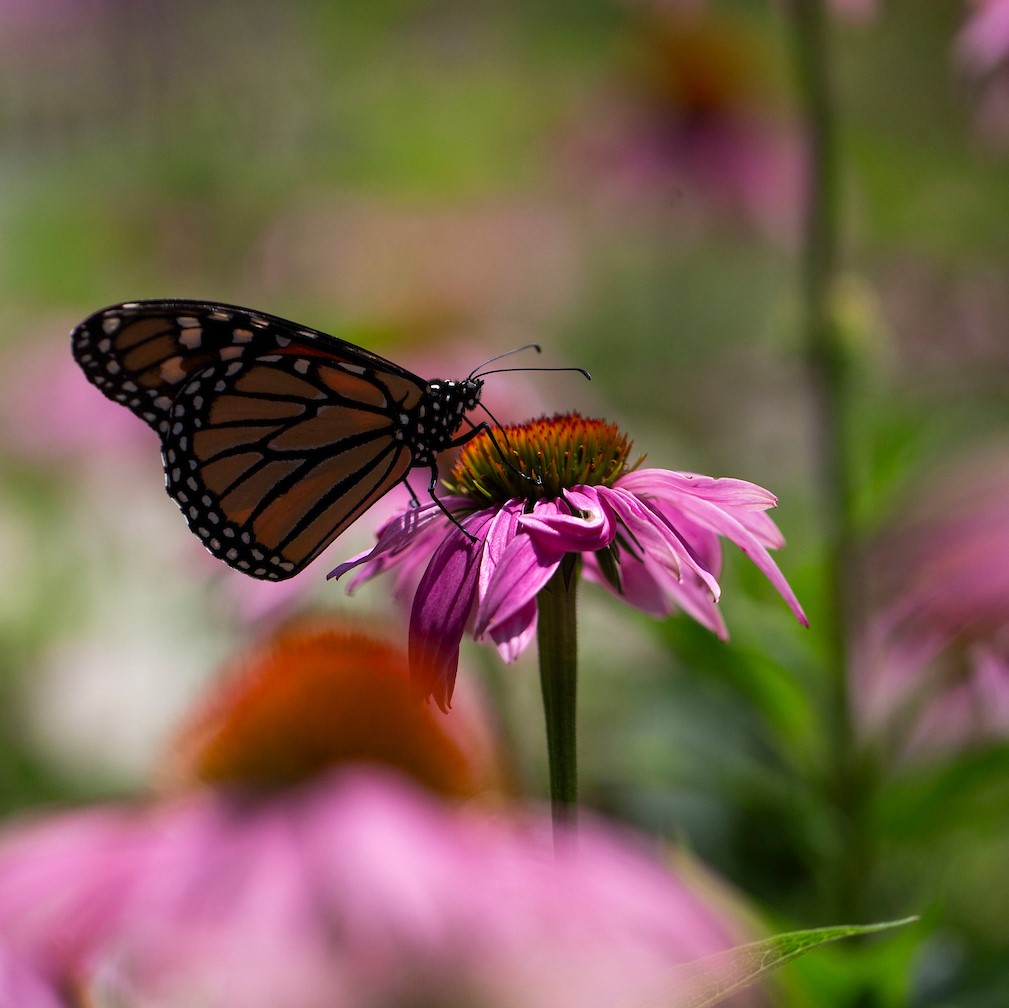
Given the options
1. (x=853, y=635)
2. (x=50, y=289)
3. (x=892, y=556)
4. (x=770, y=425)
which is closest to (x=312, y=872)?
(x=853, y=635)

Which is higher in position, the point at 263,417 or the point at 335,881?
the point at 263,417

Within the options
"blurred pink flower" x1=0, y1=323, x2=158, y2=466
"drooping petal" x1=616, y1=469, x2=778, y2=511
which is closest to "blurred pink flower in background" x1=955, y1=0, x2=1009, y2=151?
"drooping petal" x1=616, y1=469, x2=778, y2=511

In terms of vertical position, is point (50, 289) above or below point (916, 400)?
above

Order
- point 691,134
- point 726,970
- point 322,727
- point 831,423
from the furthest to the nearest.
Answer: point 691,134
point 831,423
point 322,727
point 726,970

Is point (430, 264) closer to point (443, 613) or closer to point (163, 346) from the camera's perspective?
point (163, 346)

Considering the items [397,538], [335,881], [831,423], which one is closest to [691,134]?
[831,423]

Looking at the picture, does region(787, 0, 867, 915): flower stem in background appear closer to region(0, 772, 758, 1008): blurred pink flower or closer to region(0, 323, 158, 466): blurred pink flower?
region(0, 772, 758, 1008): blurred pink flower

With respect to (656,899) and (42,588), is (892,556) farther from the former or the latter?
(42,588)
